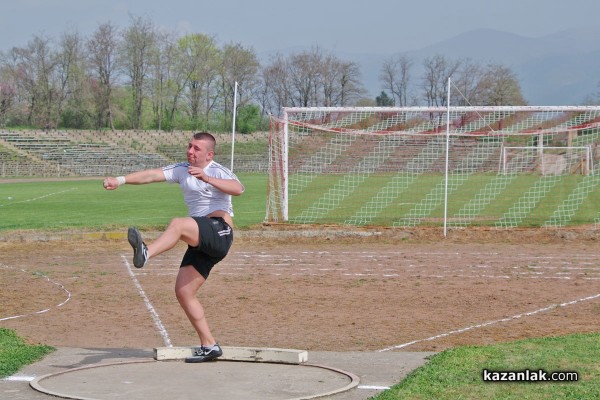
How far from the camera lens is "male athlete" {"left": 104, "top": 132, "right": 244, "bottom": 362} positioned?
28.5 ft

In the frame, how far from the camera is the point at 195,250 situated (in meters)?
9.06

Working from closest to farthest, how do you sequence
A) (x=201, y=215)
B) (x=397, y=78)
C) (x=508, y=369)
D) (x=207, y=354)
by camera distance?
1. (x=508, y=369)
2. (x=207, y=354)
3. (x=201, y=215)
4. (x=397, y=78)

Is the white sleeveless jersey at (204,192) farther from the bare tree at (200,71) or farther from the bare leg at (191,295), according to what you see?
the bare tree at (200,71)

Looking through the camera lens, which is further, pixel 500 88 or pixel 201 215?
pixel 500 88

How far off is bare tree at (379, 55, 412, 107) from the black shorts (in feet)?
316

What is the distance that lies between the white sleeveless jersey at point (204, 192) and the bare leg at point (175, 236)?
311 mm

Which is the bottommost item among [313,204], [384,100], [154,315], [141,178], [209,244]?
[154,315]

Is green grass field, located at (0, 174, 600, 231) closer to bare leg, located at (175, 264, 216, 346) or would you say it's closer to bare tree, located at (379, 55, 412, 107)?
bare leg, located at (175, 264, 216, 346)

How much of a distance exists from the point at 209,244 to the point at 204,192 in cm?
49

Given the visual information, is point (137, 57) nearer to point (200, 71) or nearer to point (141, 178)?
point (200, 71)

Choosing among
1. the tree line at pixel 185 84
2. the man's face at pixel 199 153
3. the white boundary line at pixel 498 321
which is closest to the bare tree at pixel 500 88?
the tree line at pixel 185 84

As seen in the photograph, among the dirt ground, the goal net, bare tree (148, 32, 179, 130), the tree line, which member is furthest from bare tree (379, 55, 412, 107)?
the dirt ground

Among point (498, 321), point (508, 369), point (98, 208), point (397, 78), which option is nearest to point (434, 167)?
point (98, 208)

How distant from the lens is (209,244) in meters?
8.73
